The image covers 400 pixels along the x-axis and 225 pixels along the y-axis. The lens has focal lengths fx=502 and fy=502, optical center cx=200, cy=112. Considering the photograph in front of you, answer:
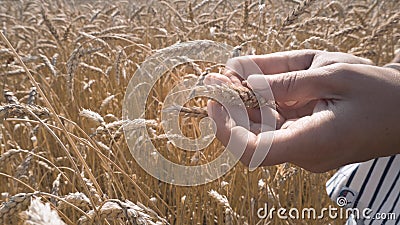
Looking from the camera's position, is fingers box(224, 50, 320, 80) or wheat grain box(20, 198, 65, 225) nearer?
wheat grain box(20, 198, 65, 225)

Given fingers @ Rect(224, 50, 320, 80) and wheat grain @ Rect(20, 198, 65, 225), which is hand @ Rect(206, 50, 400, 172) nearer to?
fingers @ Rect(224, 50, 320, 80)

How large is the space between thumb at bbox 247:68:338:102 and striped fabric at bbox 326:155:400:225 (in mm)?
234

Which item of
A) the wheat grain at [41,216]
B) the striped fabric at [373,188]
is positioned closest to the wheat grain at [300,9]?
the striped fabric at [373,188]

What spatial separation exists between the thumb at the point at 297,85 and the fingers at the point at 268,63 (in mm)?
114

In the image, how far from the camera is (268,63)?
885mm

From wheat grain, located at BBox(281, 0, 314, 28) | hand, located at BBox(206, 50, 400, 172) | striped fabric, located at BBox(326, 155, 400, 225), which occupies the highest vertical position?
wheat grain, located at BBox(281, 0, 314, 28)

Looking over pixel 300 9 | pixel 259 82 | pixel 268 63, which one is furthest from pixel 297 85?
pixel 300 9

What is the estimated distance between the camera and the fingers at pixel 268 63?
86 centimetres

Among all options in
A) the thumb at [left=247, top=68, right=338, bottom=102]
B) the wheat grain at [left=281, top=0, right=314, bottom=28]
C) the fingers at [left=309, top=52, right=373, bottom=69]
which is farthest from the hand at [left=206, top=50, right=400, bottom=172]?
the wheat grain at [left=281, top=0, right=314, bottom=28]

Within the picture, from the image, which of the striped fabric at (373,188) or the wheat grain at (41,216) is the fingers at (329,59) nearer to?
the striped fabric at (373,188)

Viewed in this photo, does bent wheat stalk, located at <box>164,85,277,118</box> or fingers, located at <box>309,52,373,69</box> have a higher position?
fingers, located at <box>309,52,373,69</box>

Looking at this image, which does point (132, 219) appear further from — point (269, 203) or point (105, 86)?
point (105, 86)

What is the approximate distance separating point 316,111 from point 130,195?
548 mm

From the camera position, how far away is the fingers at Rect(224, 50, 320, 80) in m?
0.86
